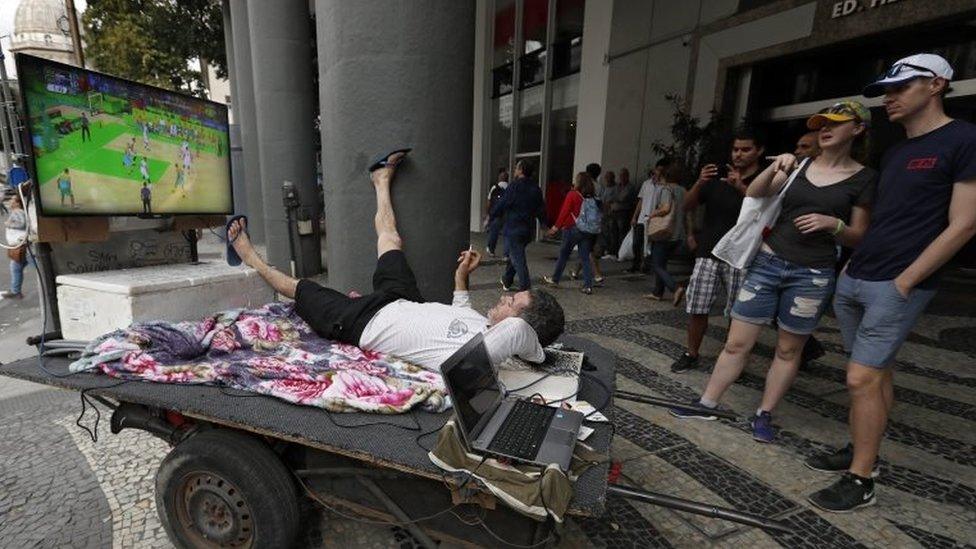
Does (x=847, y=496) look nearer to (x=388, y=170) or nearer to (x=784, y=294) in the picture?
(x=784, y=294)

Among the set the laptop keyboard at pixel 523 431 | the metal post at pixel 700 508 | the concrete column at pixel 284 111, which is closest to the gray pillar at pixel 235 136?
the concrete column at pixel 284 111

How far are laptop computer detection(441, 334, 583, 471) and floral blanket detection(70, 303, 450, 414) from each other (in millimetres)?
216

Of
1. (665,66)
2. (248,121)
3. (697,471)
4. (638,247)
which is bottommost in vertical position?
(697,471)

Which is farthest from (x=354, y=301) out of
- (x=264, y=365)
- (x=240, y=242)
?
(x=240, y=242)

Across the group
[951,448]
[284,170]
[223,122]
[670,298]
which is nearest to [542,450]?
Result: [951,448]

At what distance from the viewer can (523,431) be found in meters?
1.70

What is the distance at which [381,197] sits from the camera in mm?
2953

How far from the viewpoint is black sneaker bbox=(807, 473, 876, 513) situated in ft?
7.38

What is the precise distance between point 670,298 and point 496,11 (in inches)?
410

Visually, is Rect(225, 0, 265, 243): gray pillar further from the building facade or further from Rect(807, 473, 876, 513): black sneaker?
Rect(807, 473, 876, 513): black sneaker

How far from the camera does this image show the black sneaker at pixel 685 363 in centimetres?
391

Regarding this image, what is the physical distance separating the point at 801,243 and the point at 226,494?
3091 mm

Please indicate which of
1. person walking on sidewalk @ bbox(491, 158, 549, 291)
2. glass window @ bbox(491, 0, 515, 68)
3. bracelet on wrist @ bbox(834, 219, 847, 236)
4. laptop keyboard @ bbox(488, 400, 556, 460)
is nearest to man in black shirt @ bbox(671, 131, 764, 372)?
bracelet on wrist @ bbox(834, 219, 847, 236)

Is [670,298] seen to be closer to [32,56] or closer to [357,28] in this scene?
[357,28]
